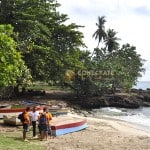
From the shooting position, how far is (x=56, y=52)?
5416cm

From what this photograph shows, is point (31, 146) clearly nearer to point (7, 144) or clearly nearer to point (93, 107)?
point (7, 144)

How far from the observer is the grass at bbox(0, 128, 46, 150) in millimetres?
20702

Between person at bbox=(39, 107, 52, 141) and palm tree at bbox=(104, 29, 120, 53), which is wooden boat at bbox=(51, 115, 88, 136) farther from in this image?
palm tree at bbox=(104, 29, 120, 53)

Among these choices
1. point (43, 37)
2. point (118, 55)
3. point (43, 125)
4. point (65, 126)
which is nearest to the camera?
point (43, 125)

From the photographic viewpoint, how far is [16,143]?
71.8 ft

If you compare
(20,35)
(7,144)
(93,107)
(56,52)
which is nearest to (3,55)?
(7,144)

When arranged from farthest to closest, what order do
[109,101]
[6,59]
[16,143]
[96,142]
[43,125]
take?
1. [109,101]
2. [6,59]
3. [96,142]
4. [43,125]
5. [16,143]

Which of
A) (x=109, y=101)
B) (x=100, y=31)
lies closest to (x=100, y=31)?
(x=100, y=31)

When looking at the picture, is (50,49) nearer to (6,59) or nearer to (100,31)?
(6,59)

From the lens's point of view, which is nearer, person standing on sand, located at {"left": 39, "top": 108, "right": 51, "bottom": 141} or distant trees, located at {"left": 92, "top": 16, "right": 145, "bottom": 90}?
person standing on sand, located at {"left": 39, "top": 108, "right": 51, "bottom": 141}

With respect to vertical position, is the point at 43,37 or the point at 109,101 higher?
the point at 43,37

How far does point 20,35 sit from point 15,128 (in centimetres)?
2253

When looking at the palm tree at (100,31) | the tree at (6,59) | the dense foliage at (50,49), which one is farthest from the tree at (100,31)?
the tree at (6,59)

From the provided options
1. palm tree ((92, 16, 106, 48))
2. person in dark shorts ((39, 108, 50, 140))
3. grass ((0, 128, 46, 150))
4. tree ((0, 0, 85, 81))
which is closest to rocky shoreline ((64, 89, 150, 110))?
tree ((0, 0, 85, 81))
